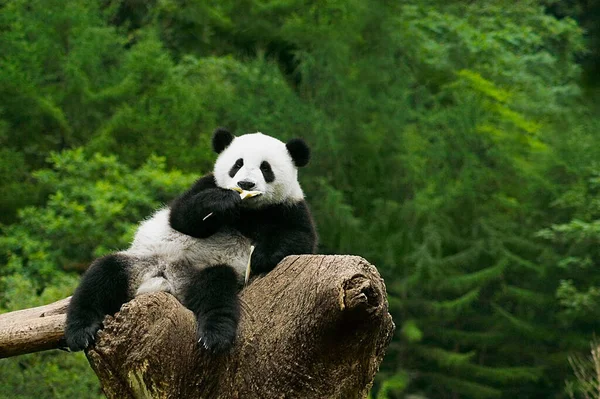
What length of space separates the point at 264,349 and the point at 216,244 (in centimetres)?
82

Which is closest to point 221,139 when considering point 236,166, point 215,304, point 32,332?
point 236,166

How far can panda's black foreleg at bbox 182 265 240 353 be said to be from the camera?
3922mm

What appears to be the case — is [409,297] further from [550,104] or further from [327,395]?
[327,395]

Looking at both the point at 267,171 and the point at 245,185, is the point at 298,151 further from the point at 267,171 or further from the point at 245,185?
the point at 245,185

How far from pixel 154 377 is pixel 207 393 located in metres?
0.25

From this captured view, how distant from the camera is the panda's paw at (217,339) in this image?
12.8 ft

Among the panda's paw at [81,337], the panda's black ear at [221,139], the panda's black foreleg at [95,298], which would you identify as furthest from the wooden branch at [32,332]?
the panda's black ear at [221,139]

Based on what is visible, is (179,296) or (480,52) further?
(480,52)

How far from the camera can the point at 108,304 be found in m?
4.22

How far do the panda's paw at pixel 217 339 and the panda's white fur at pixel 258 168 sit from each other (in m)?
0.91

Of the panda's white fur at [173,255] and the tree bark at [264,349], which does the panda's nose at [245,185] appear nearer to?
the panda's white fur at [173,255]

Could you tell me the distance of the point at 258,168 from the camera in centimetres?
479

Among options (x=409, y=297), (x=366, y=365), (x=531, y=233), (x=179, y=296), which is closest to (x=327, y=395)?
(x=366, y=365)

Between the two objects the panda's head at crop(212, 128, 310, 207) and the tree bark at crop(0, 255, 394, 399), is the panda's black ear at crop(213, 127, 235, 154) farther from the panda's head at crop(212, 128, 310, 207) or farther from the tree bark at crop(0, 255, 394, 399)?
the tree bark at crop(0, 255, 394, 399)
